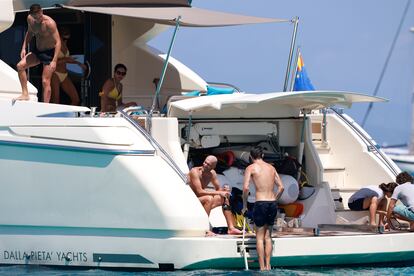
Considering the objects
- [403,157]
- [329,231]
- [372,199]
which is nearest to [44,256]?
[329,231]

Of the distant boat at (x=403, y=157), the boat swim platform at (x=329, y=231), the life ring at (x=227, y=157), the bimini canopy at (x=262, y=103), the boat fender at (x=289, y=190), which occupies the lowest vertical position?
the distant boat at (x=403, y=157)

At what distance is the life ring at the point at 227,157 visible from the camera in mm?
12992

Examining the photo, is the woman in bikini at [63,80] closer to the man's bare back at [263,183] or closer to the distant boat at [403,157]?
the man's bare back at [263,183]

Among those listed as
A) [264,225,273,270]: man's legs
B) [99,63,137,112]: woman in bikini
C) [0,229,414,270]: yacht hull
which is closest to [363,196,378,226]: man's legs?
[0,229,414,270]: yacht hull

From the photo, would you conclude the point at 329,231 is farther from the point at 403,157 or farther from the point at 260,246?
the point at 403,157

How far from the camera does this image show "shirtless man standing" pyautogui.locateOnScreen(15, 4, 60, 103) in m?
12.9

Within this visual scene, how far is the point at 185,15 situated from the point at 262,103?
159cm

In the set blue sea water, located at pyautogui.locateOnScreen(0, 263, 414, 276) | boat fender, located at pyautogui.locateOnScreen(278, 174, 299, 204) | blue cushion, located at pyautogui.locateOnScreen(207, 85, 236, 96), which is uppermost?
blue cushion, located at pyautogui.locateOnScreen(207, 85, 236, 96)

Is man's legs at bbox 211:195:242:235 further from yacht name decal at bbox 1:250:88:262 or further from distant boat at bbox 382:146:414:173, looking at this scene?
distant boat at bbox 382:146:414:173

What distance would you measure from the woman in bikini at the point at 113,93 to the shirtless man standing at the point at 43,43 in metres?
0.99

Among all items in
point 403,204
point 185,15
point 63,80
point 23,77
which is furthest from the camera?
point 63,80

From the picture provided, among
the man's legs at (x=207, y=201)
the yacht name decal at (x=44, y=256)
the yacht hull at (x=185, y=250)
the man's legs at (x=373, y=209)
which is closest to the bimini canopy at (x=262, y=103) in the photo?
the man's legs at (x=207, y=201)

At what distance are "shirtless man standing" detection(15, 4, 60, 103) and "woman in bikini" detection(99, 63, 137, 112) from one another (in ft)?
3.26

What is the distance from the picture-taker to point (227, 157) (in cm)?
1301
